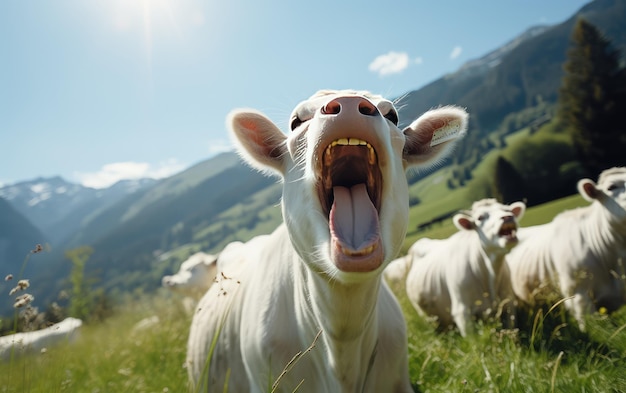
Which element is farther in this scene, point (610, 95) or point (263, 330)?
point (610, 95)

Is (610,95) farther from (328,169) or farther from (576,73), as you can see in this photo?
(328,169)

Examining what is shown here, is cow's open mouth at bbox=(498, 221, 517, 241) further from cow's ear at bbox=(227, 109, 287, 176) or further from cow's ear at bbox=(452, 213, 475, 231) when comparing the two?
cow's ear at bbox=(227, 109, 287, 176)

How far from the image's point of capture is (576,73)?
5262 centimetres

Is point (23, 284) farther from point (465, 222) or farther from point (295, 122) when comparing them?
point (465, 222)

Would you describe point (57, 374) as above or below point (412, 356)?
above

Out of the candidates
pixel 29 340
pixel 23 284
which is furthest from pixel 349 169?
pixel 29 340

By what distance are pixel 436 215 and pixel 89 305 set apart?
271 feet

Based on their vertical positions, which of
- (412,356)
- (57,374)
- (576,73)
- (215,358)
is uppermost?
(57,374)

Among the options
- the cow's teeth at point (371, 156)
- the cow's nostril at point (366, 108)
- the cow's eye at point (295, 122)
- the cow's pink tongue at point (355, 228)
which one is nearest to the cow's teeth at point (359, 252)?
the cow's pink tongue at point (355, 228)

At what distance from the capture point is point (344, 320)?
2.22m

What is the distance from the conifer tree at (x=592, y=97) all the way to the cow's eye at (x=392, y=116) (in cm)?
5679

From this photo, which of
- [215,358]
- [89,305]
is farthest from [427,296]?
[89,305]

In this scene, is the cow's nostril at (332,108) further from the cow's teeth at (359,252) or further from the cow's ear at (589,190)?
the cow's ear at (589,190)

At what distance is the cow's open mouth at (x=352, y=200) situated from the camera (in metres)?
1.84
